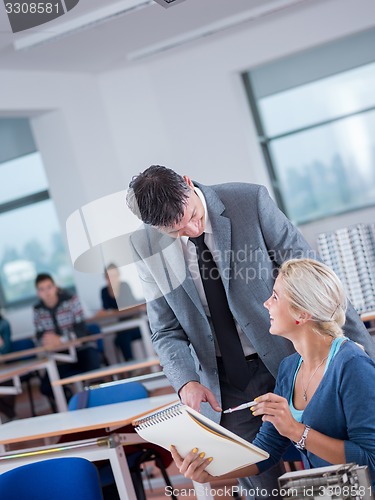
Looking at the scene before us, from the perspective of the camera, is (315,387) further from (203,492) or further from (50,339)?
(50,339)

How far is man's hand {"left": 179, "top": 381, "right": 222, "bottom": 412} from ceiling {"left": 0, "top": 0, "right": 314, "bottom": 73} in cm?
472

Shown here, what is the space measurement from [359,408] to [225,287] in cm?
64

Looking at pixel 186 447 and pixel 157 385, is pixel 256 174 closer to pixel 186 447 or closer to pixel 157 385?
pixel 157 385

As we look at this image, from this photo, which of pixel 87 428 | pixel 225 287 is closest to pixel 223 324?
pixel 225 287

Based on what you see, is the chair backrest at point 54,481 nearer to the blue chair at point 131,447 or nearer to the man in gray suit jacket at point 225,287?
the man in gray suit jacket at point 225,287

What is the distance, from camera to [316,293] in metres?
1.99

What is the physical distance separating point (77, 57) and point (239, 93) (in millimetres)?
1951

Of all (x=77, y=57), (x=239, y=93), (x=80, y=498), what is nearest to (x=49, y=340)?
(x=77, y=57)

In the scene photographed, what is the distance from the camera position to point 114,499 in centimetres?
318

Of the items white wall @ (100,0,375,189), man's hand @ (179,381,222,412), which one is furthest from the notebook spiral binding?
white wall @ (100,0,375,189)

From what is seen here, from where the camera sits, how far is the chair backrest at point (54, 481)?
7.78 feet

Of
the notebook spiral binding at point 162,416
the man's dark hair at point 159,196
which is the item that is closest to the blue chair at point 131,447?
the man's dark hair at point 159,196

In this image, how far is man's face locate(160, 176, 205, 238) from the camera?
2.17 metres

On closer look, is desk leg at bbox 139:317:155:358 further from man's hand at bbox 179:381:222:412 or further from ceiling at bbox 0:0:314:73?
man's hand at bbox 179:381:222:412
